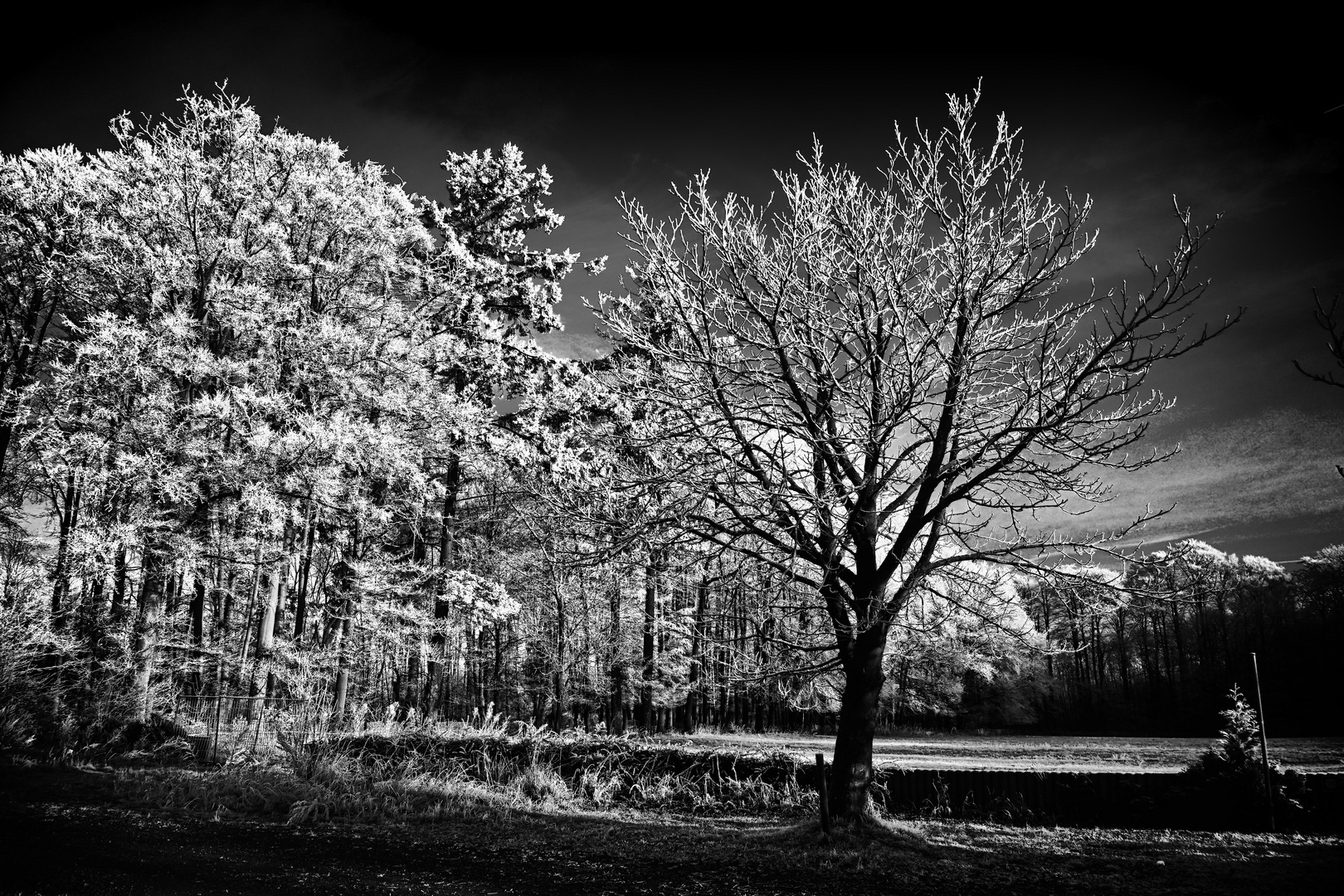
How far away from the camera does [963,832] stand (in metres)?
9.26

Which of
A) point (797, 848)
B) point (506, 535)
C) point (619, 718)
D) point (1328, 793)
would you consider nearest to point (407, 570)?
point (506, 535)

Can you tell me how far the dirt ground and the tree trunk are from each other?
19.8 inches

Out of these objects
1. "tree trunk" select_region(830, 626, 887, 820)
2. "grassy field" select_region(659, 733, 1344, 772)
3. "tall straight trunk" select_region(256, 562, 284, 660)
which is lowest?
"grassy field" select_region(659, 733, 1344, 772)

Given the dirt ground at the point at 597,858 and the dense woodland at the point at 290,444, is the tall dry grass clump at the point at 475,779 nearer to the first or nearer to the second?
the dirt ground at the point at 597,858

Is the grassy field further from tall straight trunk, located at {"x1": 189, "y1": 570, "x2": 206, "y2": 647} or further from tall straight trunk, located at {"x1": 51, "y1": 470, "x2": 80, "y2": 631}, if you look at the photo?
tall straight trunk, located at {"x1": 51, "y1": 470, "x2": 80, "y2": 631}

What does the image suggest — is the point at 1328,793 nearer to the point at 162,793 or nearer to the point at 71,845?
the point at 71,845

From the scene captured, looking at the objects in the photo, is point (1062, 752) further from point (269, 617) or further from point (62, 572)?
point (62, 572)

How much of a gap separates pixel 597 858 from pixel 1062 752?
27.0m

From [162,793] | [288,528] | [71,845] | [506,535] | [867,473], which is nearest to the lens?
[71,845]

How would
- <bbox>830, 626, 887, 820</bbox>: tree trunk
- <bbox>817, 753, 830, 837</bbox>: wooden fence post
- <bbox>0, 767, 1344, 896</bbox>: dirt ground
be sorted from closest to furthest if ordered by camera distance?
1. <bbox>0, 767, 1344, 896</bbox>: dirt ground
2. <bbox>817, 753, 830, 837</bbox>: wooden fence post
3. <bbox>830, 626, 887, 820</bbox>: tree trunk

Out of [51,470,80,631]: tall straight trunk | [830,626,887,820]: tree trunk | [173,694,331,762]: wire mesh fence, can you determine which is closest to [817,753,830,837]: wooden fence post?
[830,626,887,820]: tree trunk

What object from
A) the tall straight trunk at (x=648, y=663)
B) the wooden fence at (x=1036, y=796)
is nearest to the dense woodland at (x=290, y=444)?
the wooden fence at (x=1036, y=796)

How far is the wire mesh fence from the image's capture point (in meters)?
12.2

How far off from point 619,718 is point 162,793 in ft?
62.9
